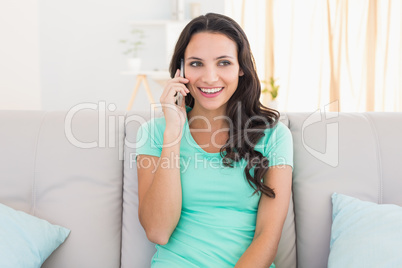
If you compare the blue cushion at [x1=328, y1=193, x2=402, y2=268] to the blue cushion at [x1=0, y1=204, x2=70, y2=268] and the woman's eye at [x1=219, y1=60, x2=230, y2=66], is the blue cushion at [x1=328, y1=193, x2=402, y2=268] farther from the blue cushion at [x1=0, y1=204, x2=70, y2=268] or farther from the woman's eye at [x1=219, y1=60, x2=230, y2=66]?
the blue cushion at [x1=0, y1=204, x2=70, y2=268]

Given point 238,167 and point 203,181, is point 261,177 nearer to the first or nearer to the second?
point 238,167

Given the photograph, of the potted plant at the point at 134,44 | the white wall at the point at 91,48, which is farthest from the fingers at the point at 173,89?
the white wall at the point at 91,48

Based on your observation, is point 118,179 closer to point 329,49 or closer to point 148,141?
point 148,141

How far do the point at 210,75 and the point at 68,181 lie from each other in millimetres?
601

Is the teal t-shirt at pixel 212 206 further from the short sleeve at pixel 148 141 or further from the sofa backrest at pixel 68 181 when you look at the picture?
Answer: the sofa backrest at pixel 68 181

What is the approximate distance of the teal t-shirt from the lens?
3.68 ft

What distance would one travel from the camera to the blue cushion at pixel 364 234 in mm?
949

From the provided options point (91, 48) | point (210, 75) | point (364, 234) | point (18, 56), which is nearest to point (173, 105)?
point (210, 75)

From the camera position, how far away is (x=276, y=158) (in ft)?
3.94

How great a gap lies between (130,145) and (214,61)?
417 mm

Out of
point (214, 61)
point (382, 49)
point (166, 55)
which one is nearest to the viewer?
point (214, 61)

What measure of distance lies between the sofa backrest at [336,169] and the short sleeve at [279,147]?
0.27ft

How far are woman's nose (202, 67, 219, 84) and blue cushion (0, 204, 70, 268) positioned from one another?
2.21 feet

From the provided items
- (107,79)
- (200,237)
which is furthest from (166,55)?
(200,237)
